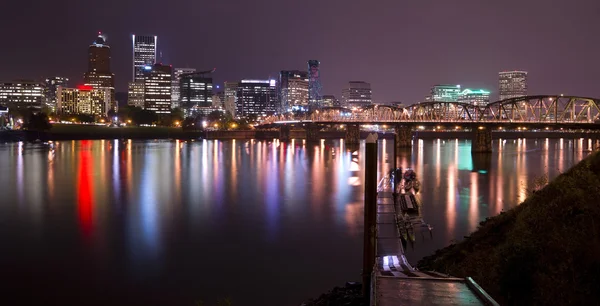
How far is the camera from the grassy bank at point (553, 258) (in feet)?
33.2

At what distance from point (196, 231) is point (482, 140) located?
77.7 metres

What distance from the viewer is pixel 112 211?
33438 mm

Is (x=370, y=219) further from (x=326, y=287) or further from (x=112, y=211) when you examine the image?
(x=112, y=211)

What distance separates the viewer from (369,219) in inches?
590

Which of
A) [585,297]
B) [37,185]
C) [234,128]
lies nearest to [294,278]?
[585,297]

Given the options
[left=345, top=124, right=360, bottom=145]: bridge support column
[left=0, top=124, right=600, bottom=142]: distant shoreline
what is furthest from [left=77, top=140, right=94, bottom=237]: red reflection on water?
[left=0, top=124, right=600, bottom=142]: distant shoreline

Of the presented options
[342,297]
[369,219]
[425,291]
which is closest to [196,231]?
[342,297]

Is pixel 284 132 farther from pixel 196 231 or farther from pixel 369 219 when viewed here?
pixel 369 219

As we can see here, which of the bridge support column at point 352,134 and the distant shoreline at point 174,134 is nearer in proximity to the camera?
the bridge support column at point 352,134

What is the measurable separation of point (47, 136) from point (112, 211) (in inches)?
4367

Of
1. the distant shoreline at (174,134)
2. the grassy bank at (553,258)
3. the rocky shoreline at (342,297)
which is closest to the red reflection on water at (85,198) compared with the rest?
the rocky shoreline at (342,297)

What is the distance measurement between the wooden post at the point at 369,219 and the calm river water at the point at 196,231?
329cm

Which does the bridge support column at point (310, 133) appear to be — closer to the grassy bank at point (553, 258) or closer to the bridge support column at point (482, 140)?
the bridge support column at point (482, 140)

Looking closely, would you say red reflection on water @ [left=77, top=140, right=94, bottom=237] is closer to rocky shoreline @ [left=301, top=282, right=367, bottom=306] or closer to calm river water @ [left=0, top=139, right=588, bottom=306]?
calm river water @ [left=0, top=139, right=588, bottom=306]
